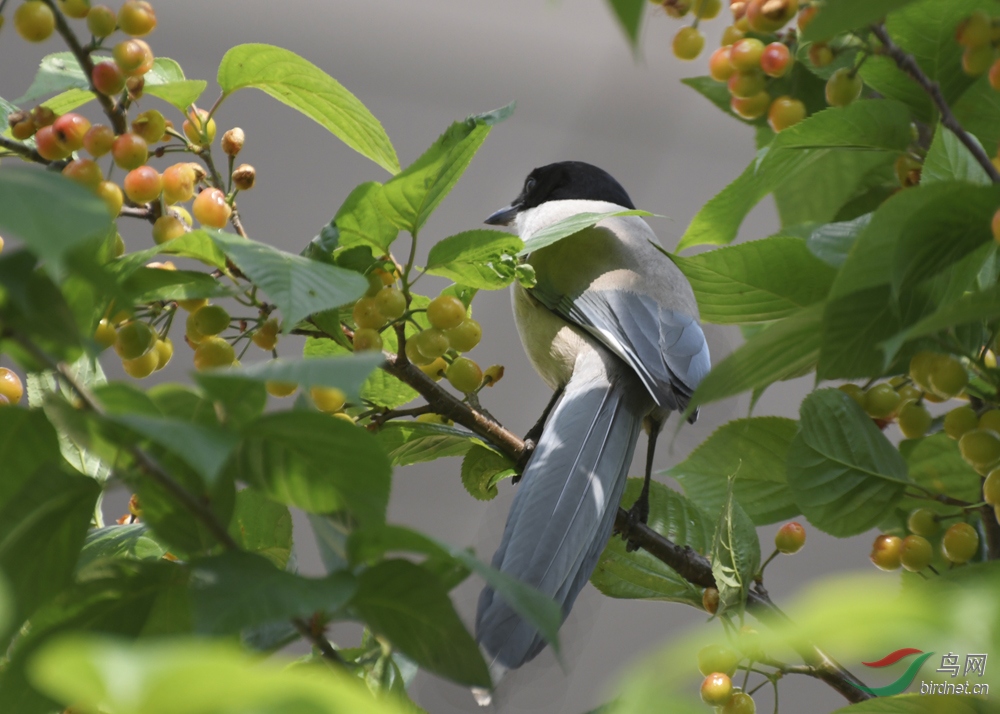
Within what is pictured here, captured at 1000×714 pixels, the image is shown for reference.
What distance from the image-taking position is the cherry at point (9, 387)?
2.72 ft

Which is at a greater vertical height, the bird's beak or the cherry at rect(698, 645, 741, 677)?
the cherry at rect(698, 645, 741, 677)

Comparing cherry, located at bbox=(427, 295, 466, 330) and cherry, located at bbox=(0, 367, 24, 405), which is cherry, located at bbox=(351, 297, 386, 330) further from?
cherry, located at bbox=(0, 367, 24, 405)

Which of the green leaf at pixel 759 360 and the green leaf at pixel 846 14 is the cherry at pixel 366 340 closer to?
the green leaf at pixel 759 360

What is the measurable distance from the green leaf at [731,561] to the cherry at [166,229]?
1.64 ft

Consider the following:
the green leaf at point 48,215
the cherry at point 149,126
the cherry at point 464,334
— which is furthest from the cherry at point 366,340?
the green leaf at point 48,215

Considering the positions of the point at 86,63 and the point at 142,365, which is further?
the point at 142,365

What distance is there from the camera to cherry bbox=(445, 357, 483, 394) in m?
1.00

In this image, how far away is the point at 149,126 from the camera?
30.6 inches

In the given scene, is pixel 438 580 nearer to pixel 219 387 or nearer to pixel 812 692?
pixel 219 387

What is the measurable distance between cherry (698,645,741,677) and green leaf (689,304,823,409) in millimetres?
289

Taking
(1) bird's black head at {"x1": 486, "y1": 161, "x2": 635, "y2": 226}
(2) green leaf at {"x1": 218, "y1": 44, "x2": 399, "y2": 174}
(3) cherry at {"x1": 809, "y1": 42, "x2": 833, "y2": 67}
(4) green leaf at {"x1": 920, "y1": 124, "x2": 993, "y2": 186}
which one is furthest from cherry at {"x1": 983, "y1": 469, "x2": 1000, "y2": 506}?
(1) bird's black head at {"x1": 486, "y1": 161, "x2": 635, "y2": 226}

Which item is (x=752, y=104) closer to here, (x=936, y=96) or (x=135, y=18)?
(x=936, y=96)

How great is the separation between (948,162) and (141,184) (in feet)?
2.09

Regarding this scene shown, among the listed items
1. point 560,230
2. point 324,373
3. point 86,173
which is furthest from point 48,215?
point 560,230
